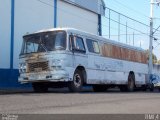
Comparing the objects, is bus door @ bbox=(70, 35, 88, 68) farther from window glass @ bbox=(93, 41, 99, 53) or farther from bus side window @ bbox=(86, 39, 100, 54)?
window glass @ bbox=(93, 41, 99, 53)

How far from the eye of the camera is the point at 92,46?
22.1 m

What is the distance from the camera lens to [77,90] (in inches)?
772

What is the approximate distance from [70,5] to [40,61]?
1630cm

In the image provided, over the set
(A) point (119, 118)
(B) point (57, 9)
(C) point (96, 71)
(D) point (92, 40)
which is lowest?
(A) point (119, 118)

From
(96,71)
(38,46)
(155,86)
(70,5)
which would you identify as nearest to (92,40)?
(96,71)

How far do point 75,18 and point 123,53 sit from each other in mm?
9714

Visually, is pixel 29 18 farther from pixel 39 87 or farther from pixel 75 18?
pixel 39 87

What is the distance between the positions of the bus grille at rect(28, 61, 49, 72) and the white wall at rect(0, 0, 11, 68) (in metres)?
7.57

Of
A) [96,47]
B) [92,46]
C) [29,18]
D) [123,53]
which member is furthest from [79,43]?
[29,18]

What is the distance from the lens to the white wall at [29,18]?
1105 inches

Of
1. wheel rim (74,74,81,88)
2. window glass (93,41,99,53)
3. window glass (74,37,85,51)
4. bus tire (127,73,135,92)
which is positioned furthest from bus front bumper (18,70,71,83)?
bus tire (127,73,135,92)

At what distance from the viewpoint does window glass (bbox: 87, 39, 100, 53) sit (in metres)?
21.6

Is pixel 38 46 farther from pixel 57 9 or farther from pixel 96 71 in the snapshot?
pixel 57 9

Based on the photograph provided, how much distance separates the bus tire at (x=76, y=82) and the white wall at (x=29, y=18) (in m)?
8.58
